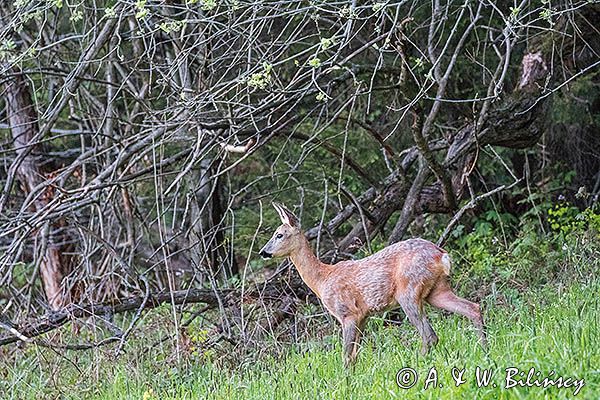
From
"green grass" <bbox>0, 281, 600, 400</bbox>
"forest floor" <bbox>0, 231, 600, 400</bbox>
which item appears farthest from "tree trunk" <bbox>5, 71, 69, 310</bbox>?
"green grass" <bbox>0, 281, 600, 400</bbox>

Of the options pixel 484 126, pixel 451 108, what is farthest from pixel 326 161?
pixel 484 126

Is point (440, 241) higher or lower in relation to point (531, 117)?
lower

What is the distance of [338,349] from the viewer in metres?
8.10

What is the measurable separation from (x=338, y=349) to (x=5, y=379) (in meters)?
3.71

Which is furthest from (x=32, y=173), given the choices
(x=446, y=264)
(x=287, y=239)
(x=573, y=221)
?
(x=446, y=264)

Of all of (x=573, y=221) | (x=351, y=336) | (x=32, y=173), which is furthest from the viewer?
(x=32, y=173)

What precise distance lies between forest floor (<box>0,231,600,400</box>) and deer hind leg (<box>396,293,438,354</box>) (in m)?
0.11

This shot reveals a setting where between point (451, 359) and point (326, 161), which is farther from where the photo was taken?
point (326, 161)

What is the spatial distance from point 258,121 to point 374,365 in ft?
11.9

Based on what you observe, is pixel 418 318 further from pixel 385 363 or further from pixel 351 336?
pixel 385 363

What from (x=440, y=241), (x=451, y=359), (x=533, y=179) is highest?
(x=451, y=359)

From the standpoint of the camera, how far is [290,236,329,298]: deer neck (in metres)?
8.34

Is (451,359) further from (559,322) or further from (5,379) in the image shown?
(5,379)

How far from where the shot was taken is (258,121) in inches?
391
